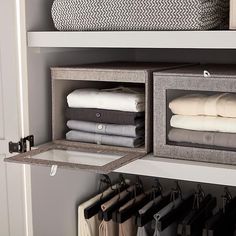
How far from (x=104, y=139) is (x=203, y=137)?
10.4 inches

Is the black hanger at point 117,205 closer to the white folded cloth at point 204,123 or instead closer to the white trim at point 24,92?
the white trim at point 24,92

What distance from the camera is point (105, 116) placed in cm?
128

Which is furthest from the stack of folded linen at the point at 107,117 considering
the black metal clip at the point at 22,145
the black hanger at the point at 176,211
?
the black hanger at the point at 176,211

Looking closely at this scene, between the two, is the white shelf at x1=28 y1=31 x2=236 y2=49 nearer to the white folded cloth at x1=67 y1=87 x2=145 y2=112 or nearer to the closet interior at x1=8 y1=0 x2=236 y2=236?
the closet interior at x1=8 y1=0 x2=236 y2=236

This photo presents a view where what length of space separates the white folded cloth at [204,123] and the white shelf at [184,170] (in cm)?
8

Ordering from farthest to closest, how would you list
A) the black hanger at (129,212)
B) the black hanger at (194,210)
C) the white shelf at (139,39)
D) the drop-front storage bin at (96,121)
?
the black hanger at (129,212)
the black hanger at (194,210)
the drop-front storage bin at (96,121)
the white shelf at (139,39)

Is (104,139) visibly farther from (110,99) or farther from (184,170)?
(184,170)

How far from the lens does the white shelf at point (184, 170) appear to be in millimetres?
1078

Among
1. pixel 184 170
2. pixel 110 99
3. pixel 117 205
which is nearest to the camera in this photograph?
pixel 184 170

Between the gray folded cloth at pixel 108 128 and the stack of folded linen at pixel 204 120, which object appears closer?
the stack of folded linen at pixel 204 120

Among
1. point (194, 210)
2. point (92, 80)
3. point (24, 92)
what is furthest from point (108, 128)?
point (194, 210)

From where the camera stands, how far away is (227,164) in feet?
3.65

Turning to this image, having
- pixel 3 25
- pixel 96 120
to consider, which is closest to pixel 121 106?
pixel 96 120

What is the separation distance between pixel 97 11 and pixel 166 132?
0.33 meters
